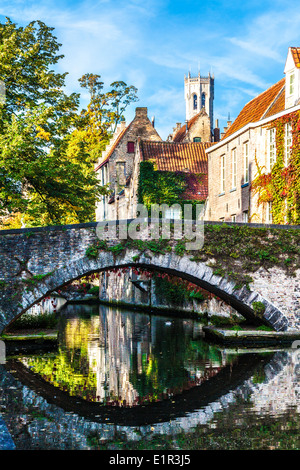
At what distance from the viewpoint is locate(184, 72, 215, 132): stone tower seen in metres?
103

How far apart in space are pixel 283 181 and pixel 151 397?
35.3ft

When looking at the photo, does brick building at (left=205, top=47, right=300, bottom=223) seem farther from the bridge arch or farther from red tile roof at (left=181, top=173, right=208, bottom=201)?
the bridge arch

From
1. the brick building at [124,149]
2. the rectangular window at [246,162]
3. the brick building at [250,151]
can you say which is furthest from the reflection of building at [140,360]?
the brick building at [124,149]

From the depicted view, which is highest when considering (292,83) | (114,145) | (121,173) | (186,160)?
(114,145)

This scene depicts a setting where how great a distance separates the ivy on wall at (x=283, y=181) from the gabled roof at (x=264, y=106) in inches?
46.9

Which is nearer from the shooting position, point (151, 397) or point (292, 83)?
point (151, 397)

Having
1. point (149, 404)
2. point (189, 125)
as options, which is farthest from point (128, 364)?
point (189, 125)

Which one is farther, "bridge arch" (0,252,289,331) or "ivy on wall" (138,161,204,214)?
"ivy on wall" (138,161,204,214)

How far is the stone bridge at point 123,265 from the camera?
13.8 metres

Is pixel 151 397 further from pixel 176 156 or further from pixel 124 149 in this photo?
pixel 124 149

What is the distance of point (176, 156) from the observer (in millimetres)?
27719

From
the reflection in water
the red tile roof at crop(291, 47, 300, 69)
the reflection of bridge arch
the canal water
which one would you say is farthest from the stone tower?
the reflection of bridge arch

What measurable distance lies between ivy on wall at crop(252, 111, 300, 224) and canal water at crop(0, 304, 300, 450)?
16.2ft

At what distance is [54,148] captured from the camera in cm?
1731
